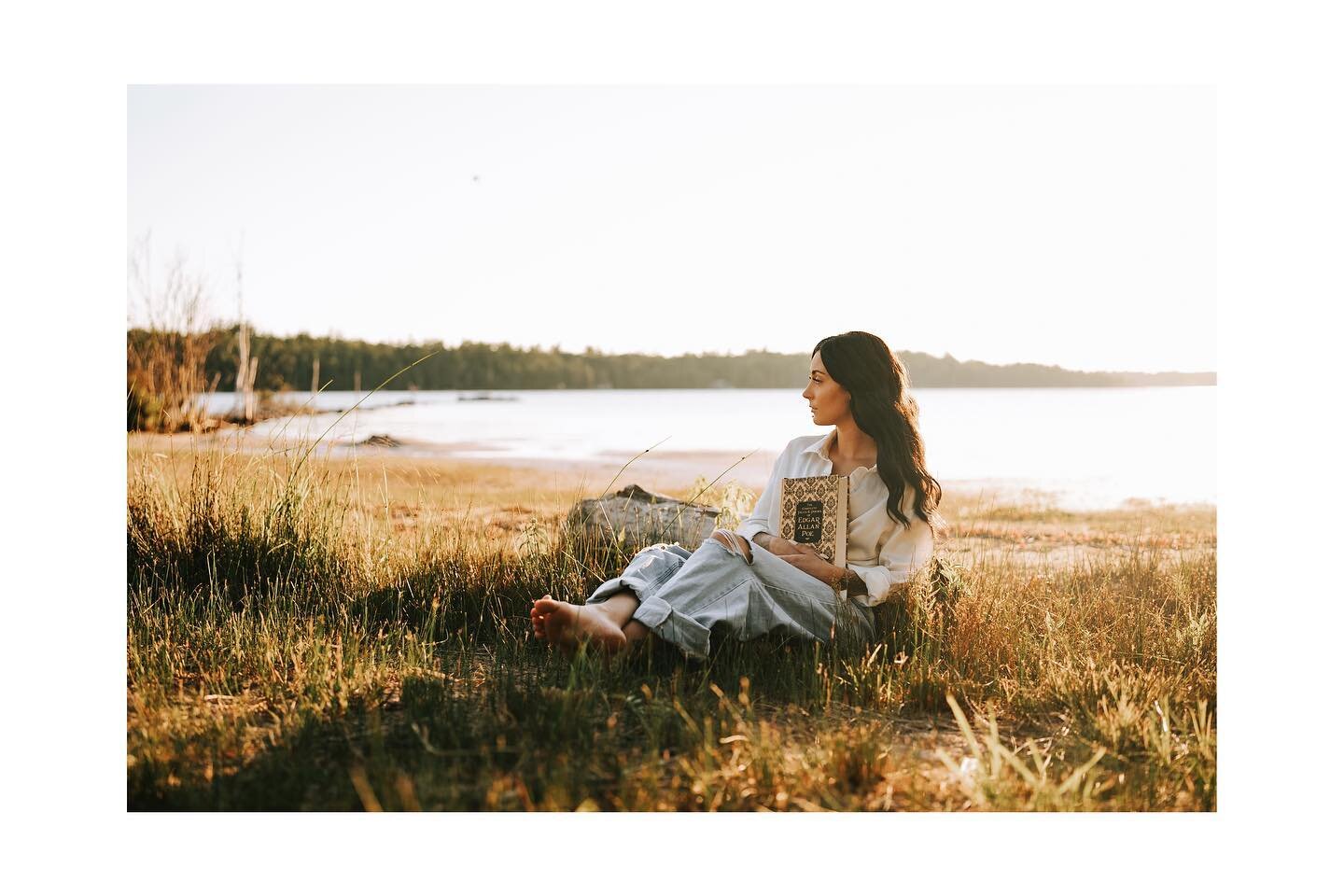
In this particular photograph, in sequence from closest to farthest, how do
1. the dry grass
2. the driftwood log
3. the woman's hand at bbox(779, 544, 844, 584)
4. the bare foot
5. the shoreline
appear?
the dry grass → the bare foot → the woman's hand at bbox(779, 544, 844, 584) → the shoreline → the driftwood log

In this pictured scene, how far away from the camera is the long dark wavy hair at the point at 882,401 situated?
283 cm

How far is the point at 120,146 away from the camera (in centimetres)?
291

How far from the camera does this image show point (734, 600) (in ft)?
8.74

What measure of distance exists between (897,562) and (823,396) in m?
0.58

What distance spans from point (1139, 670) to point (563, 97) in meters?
2.68

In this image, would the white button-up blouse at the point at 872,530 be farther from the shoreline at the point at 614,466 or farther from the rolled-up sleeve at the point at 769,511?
the shoreline at the point at 614,466

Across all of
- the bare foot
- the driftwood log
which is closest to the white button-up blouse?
the bare foot

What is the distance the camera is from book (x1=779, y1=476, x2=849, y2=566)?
112 inches

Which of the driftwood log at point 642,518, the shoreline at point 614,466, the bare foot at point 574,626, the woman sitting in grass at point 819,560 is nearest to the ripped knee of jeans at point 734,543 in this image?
the woman sitting in grass at point 819,560

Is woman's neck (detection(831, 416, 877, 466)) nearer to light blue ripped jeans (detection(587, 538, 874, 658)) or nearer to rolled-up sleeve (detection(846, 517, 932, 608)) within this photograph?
rolled-up sleeve (detection(846, 517, 932, 608))

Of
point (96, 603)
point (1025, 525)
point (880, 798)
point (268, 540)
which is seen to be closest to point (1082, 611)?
point (880, 798)

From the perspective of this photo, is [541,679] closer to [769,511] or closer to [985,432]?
[769,511]

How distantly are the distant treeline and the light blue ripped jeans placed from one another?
85 cm

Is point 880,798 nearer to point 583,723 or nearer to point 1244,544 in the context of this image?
point 583,723
